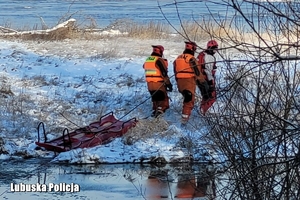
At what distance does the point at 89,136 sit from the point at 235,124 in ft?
19.7

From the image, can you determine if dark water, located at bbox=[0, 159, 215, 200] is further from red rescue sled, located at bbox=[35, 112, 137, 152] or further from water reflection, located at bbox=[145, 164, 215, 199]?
red rescue sled, located at bbox=[35, 112, 137, 152]

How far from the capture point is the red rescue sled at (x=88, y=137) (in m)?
11.5

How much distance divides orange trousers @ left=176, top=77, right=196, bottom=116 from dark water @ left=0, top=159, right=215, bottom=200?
2023 mm

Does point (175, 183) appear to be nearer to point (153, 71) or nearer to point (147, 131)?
point (147, 131)

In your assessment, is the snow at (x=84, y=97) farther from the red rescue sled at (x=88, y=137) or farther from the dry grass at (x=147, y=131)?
the red rescue sled at (x=88, y=137)

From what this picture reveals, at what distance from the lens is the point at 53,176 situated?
997cm

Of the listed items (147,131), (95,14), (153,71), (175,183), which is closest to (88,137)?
(147,131)

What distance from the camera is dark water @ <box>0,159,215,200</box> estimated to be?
8797 millimetres

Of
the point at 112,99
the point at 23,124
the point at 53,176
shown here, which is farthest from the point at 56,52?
the point at 53,176

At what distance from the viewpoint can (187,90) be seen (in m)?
12.9

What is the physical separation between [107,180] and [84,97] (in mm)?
6424

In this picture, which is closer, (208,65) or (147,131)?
(208,65)

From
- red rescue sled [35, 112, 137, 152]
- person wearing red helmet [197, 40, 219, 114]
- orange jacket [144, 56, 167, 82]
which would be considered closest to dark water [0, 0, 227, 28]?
orange jacket [144, 56, 167, 82]

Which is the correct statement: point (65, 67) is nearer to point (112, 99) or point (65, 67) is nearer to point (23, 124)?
point (112, 99)
